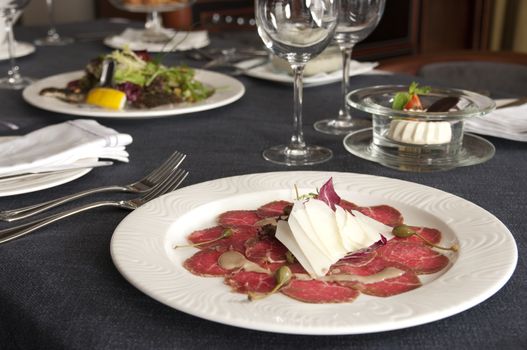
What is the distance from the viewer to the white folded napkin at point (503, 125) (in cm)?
130

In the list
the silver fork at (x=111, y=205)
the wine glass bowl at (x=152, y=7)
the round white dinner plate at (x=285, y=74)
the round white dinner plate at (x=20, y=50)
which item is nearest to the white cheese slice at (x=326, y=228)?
the silver fork at (x=111, y=205)

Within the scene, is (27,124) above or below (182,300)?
below

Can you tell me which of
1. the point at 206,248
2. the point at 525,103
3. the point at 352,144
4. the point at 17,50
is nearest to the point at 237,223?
the point at 206,248

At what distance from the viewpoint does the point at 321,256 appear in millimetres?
777

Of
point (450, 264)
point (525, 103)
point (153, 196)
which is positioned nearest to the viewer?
point (450, 264)

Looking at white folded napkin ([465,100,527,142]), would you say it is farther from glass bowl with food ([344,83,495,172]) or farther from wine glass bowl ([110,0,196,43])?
wine glass bowl ([110,0,196,43])

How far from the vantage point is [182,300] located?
2.34 ft

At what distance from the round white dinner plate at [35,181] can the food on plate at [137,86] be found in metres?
0.39

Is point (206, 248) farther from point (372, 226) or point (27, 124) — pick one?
point (27, 124)

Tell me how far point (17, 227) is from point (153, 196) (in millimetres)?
199

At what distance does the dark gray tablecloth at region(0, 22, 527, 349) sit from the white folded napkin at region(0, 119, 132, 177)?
0.03m

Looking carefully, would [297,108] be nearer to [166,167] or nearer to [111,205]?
[166,167]

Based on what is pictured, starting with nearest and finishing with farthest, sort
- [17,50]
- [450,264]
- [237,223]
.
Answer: [450,264]
[237,223]
[17,50]

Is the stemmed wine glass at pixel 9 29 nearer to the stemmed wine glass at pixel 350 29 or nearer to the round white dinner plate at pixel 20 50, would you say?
the round white dinner plate at pixel 20 50
